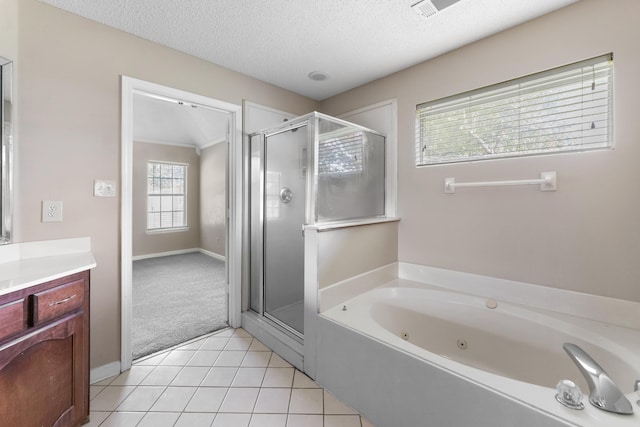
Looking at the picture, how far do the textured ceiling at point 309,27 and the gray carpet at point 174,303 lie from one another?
2261 millimetres

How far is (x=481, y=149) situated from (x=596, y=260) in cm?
99

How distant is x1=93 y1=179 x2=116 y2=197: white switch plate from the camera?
69.4 inches

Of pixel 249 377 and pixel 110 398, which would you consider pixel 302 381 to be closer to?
pixel 249 377

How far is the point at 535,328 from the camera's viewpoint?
5.33 ft

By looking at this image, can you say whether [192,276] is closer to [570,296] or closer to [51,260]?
[51,260]

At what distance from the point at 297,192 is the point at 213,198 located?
4.02 metres

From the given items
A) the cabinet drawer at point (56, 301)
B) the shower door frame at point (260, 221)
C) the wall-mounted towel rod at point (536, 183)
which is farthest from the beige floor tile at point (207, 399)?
the wall-mounted towel rod at point (536, 183)

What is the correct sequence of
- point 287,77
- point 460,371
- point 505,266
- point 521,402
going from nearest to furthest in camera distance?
point 521,402, point 460,371, point 505,266, point 287,77

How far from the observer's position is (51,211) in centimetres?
161

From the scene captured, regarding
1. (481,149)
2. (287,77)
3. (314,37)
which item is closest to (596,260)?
(481,149)

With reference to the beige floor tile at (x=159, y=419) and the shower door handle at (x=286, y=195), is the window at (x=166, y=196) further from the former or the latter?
the beige floor tile at (x=159, y=419)

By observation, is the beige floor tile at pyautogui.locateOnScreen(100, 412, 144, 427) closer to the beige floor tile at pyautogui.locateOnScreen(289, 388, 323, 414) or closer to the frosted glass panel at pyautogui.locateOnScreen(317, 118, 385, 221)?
the beige floor tile at pyautogui.locateOnScreen(289, 388, 323, 414)

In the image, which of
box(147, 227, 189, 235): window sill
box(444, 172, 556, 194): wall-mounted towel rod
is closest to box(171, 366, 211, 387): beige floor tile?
box(444, 172, 556, 194): wall-mounted towel rod

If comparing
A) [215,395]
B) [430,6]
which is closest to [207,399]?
[215,395]
